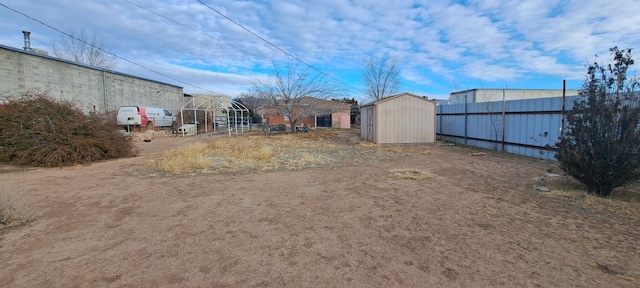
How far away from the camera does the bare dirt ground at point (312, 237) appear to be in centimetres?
256

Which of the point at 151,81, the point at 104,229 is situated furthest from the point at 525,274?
the point at 151,81

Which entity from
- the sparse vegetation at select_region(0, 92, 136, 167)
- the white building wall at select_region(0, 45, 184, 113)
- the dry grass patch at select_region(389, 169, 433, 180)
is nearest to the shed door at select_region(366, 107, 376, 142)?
the dry grass patch at select_region(389, 169, 433, 180)

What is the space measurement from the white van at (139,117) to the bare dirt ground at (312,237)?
15.7 meters

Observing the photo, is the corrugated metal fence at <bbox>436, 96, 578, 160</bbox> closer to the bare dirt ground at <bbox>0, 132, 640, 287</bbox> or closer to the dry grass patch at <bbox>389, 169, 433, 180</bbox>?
the dry grass patch at <bbox>389, 169, 433, 180</bbox>

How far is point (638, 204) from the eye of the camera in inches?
179

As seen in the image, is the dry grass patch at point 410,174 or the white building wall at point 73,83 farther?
the white building wall at point 73,83

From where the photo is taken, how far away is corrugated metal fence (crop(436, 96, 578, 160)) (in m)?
9.15

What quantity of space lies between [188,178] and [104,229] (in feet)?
10.1

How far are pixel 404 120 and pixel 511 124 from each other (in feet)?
15.1

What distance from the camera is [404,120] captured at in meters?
14.6

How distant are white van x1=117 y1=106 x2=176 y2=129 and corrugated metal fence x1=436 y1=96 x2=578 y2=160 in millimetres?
19551

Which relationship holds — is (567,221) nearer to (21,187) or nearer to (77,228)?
(77,228)

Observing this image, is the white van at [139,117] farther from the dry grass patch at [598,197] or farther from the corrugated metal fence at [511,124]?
the dry grass patch at [598,197]

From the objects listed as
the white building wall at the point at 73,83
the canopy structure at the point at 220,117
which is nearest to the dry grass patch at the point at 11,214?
the white building wall at the point at 73,83
